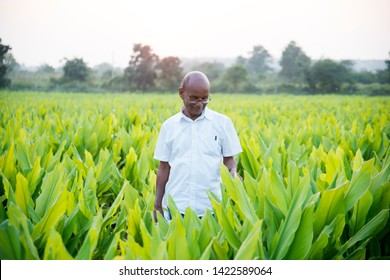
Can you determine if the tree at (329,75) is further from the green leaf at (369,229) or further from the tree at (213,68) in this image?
the green leaf at (369,229)

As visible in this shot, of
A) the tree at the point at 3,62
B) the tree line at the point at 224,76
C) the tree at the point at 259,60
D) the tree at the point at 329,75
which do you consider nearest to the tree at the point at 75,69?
the tree line at the point at 224,76

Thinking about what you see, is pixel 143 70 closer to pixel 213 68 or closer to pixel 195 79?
pixel 213 68

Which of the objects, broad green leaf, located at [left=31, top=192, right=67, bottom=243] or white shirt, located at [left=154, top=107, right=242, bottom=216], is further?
white shirt, located at [left=154, top=107, right=242, bottom=216]

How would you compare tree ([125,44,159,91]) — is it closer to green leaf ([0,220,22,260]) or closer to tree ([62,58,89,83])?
tree ([62,58,89,83])

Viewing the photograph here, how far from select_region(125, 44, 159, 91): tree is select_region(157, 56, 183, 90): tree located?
0.88m

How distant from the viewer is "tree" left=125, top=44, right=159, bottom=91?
920 inches

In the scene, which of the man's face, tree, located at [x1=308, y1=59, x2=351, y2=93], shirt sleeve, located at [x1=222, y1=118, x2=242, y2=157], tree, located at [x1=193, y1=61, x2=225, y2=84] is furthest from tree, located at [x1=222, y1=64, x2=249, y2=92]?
the man's face

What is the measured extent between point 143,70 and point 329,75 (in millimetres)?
11379

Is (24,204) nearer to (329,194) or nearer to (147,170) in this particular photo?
(147,170)

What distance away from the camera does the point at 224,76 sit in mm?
35344

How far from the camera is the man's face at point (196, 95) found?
1.66 m
